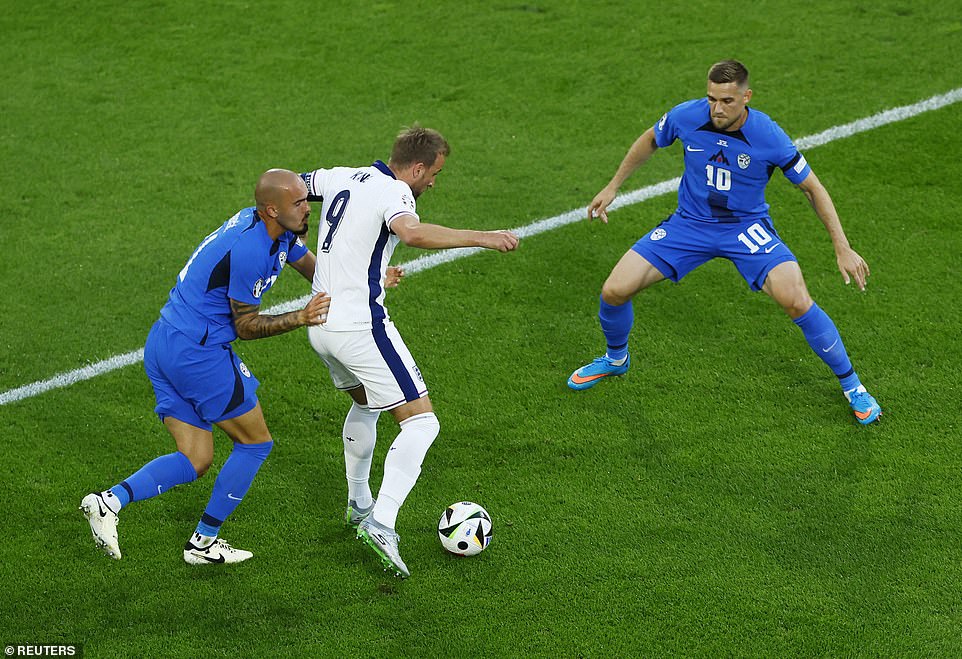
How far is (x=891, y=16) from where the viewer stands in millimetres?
11977

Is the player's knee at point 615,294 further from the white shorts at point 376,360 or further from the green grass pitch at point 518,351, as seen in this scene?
the white shorts at point 376,360

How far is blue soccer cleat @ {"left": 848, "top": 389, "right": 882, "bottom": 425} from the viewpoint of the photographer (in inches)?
259

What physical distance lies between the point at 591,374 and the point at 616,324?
36 centimetres

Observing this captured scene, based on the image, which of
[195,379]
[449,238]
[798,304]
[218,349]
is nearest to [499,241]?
[449,238]

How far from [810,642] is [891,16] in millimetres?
8779

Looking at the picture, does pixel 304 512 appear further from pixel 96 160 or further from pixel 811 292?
pixel 96 160

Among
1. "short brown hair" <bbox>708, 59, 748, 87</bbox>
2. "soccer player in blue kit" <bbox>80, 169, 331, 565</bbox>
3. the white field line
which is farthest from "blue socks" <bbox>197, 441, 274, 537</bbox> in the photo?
"short brown hair" <bbox>708, 59, 748, 87</bbox>

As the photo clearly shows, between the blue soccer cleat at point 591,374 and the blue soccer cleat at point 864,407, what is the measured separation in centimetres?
139

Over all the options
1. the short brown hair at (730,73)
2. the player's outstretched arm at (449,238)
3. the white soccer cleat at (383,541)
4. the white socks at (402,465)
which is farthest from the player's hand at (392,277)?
the short brown hair at (730,73)

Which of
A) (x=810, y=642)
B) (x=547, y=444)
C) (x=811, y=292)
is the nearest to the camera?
(x=810, y=642)

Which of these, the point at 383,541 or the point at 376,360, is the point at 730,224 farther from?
the point at 383,541

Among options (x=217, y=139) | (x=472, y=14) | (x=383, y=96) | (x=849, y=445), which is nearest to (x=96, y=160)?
Answer: (x=217, y=139)

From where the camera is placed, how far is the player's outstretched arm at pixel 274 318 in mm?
5109

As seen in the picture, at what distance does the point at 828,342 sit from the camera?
259 inches
